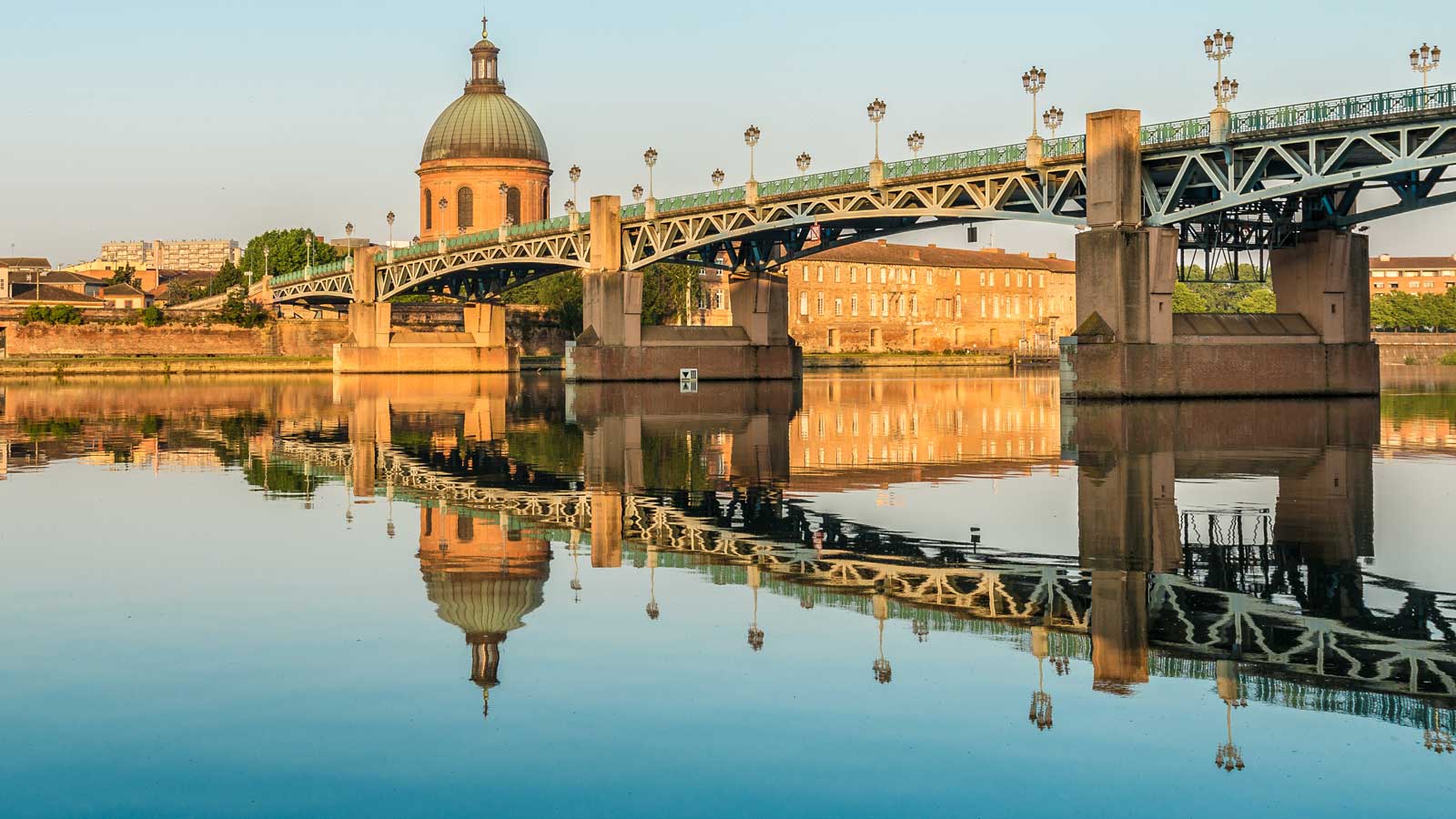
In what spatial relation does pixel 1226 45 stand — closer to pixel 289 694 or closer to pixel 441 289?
pixel 289 694

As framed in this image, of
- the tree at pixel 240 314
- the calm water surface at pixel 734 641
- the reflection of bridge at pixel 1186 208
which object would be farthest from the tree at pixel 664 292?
the calm water surface at pixel 734 641

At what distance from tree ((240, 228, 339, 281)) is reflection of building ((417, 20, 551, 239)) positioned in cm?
3749

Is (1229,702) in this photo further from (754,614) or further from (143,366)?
(143,366)

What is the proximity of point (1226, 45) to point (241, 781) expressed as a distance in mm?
52658

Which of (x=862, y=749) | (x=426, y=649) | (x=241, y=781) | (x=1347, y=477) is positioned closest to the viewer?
(x=241, y=781)

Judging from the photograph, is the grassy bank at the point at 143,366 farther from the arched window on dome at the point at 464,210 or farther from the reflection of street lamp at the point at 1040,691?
the reflection of street lamp at the point at 1040,691

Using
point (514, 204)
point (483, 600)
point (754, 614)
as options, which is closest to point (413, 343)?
point (514, 204)

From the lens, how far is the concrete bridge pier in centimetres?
12006

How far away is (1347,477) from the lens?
26.8 meters

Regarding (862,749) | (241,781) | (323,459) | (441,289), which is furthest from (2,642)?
(441,289)

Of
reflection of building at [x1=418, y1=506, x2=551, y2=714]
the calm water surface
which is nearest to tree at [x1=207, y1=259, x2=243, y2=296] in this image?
the calm water surface

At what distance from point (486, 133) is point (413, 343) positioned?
2534 cm

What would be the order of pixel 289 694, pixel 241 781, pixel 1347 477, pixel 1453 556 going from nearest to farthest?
pixel 241 781 → pixel 289 694 → pixel 1453 556 → pixel 1347 477

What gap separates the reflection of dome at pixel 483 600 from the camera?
1414 cm
